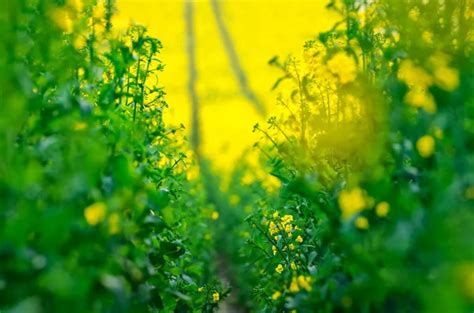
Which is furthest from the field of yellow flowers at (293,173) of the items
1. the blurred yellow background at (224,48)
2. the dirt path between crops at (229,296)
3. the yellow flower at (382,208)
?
the blurred yellow background at (224,48)

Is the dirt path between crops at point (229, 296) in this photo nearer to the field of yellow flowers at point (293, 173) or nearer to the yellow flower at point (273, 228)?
the yellow flower at point (273, 228)

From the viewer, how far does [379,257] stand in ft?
10.7

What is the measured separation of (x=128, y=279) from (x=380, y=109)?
1423 millimetres

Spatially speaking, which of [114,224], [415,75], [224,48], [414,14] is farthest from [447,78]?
[224,48]

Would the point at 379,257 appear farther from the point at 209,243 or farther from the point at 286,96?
the point at 209,243

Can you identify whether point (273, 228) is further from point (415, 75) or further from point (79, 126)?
point (79, 126)

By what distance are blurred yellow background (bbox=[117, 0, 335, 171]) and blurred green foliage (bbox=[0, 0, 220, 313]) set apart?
38.0ft

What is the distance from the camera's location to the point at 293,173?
513 centimetres

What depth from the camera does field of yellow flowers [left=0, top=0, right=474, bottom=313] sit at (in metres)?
3.06

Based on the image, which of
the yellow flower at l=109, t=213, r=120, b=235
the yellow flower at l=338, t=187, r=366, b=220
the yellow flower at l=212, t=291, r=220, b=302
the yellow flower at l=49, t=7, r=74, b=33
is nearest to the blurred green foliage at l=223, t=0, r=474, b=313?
the yellow flower at l=338, t=187, r=366, b=220

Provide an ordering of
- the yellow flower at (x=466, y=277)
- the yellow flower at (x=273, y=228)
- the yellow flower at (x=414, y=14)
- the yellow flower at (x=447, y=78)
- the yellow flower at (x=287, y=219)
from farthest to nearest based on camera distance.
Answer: the yellow flower at (x=273, y=228) < the yellow flower at (x=287, y=219) < the yellow flower at (x=414, y=14) < the yellow flower at (x=447, y=78) < the yellow flower at (x=466, y=277)

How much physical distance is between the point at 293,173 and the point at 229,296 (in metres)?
4.26

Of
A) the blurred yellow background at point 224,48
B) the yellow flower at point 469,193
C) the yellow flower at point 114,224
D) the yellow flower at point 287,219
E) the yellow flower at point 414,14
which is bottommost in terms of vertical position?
the yellow flower at point 114,224

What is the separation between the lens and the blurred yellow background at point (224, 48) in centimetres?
2025
